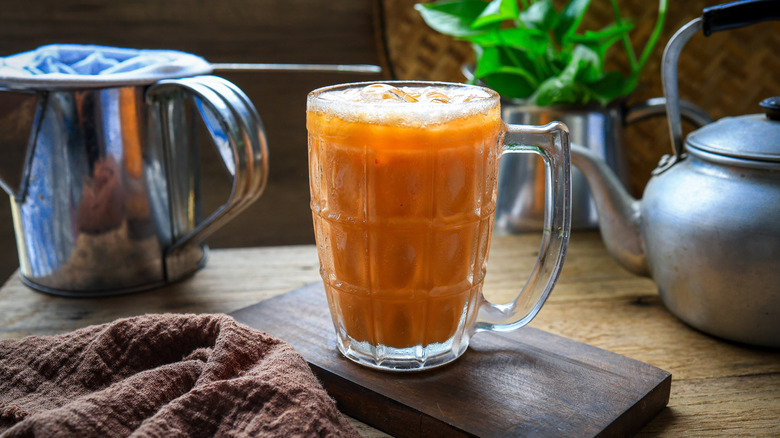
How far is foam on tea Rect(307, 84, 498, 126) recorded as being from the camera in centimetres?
61

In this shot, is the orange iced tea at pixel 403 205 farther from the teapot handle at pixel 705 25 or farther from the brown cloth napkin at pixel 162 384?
the teapot handle at pixel 705 25

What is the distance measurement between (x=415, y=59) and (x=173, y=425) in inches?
42.8

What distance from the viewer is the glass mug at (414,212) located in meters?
0.62

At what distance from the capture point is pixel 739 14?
0.80m

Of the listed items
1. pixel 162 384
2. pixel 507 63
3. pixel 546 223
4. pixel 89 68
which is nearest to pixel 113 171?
pixel 89 68

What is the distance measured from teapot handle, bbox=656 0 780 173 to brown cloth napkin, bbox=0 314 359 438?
550 mm

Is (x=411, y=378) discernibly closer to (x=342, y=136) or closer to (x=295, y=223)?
(x=342, y=136)

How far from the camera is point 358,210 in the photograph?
654 mm

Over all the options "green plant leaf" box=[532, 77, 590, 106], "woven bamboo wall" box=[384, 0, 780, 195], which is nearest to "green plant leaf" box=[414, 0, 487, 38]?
"green plant leaf" box=[532, 77, 590, 106]

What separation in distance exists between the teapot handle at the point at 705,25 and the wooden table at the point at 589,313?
198 mm

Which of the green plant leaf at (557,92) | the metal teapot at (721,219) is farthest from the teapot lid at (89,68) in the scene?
the metal teapot at (721,219)

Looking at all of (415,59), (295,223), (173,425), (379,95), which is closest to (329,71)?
(415,59)

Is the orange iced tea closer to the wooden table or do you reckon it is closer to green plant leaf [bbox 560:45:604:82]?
the wooden table

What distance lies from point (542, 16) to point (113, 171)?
723mm
